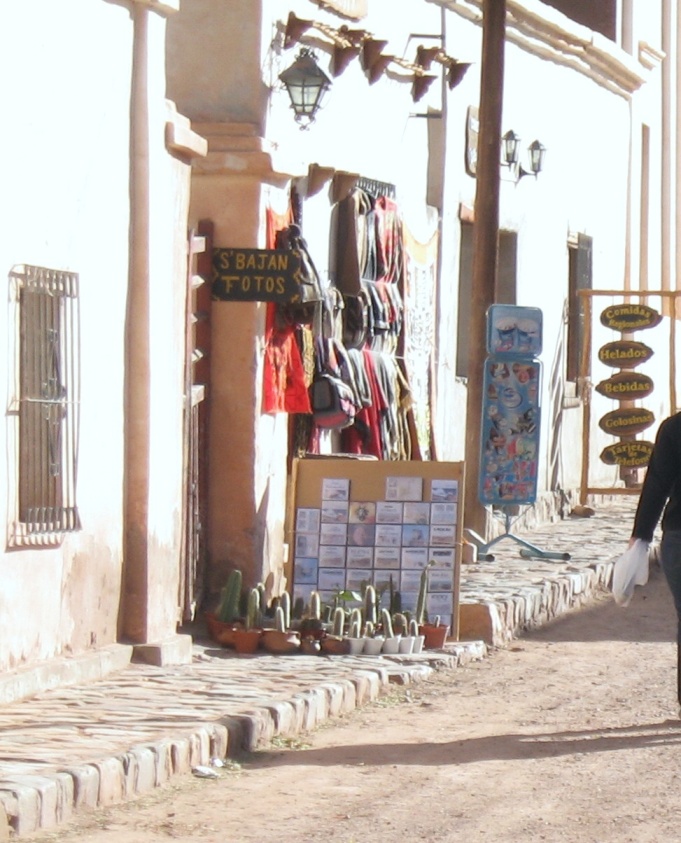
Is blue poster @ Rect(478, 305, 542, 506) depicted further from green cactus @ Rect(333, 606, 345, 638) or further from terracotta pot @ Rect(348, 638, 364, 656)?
terracotta pot @ Rect(348, 638, 364, 656)

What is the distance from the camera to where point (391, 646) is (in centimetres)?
1065

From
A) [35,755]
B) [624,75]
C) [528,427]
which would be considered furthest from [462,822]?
[624,75]

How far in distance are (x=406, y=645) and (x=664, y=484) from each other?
8.46 feet

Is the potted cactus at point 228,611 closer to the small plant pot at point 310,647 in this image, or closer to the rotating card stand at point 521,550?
the small plant pot at point 310,647

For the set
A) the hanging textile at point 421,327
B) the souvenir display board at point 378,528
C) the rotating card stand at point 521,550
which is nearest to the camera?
the souvenir display board at point 378,528

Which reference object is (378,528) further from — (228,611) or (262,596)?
(228,611)

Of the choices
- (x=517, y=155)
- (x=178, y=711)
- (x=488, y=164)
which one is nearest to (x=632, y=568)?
(x=178, y=711)

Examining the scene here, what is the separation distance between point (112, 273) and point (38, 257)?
0.85 m

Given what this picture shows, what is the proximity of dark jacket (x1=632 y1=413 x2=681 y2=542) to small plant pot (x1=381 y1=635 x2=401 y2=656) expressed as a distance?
7.73ft

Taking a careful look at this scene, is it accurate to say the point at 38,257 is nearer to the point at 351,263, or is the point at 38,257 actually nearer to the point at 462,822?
the point at 462,822

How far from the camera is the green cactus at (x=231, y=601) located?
10867 mm

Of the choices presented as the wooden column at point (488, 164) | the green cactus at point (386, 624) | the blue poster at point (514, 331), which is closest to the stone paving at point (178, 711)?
the green cactus at point (386, 624)

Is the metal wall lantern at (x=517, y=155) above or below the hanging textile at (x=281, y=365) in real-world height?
above

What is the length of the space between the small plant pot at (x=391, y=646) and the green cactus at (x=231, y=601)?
89cm
